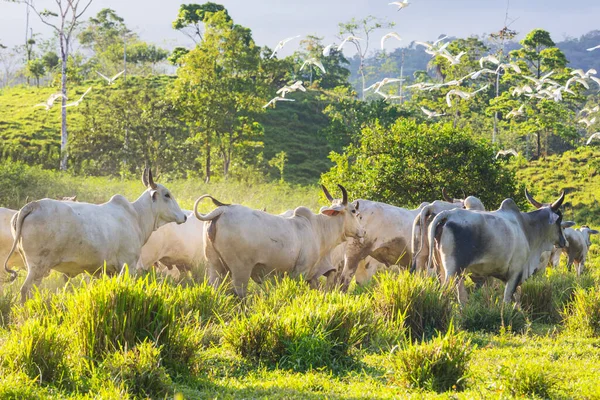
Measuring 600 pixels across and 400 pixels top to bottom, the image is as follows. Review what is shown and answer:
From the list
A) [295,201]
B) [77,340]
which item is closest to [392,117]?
[295,201]

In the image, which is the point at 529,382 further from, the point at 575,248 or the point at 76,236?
the point at 575,248

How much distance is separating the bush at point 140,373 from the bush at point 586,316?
4994 mm

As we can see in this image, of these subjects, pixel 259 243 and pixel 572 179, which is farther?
pixel 572 179

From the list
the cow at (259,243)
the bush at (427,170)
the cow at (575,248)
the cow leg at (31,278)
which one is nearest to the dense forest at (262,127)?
the bush at (427,170)

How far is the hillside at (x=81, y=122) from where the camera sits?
41.2 m

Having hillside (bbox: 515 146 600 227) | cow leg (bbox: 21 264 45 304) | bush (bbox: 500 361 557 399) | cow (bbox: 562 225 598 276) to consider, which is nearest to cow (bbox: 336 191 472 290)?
cow (bbox: 562 225 598 276)

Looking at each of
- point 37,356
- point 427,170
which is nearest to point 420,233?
point 37,356

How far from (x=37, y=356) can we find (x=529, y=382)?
3.58m

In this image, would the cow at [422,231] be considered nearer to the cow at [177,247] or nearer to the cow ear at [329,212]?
the cow ear at [329,212]

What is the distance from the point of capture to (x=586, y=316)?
28.0 feet

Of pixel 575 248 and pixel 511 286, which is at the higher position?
pixel 511 286

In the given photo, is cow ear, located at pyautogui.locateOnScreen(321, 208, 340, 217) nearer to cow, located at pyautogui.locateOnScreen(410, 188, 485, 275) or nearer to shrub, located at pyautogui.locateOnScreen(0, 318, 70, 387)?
cow, located at pyautogui.locateOnScreen(410, 188, 485, 275)

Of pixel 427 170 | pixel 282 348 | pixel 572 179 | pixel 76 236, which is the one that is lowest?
pixel 572 179

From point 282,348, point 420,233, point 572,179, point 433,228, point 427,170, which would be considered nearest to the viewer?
point 282,348
